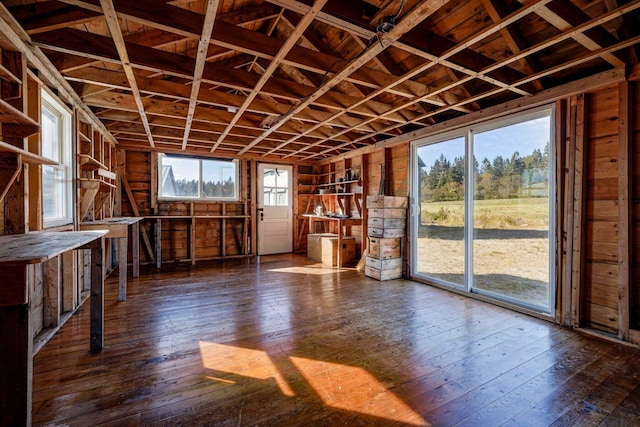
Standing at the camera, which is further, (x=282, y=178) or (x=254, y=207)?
(x=282, y=178)

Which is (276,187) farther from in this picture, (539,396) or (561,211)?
(539,396)

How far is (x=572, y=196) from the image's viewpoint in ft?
9.34

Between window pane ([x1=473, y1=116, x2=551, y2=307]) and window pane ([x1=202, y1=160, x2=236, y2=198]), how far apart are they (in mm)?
5091

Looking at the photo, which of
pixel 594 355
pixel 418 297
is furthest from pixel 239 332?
pixel 594 355

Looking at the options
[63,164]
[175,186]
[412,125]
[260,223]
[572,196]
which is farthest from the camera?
[260,223]

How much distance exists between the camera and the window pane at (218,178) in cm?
655

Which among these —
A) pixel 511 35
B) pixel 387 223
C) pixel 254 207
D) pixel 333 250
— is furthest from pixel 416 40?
pixel 254 207

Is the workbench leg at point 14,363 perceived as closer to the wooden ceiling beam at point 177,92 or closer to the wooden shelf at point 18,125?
the wooden shelf at point 18,125

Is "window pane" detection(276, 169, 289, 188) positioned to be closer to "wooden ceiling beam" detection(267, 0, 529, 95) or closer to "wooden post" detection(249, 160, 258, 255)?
"wooden post" detection(249, 160, 258, 255)

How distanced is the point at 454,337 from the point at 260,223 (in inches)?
205

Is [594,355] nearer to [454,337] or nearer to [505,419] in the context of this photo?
[454,337]

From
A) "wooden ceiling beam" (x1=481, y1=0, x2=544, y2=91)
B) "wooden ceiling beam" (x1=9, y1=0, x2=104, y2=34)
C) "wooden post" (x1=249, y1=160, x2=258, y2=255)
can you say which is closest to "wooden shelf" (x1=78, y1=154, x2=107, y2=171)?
"wooden ceiling beam" (x1=9, y1=0, x2=104, y2=34)

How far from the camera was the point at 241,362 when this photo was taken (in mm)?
2184

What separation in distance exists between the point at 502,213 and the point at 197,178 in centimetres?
580
